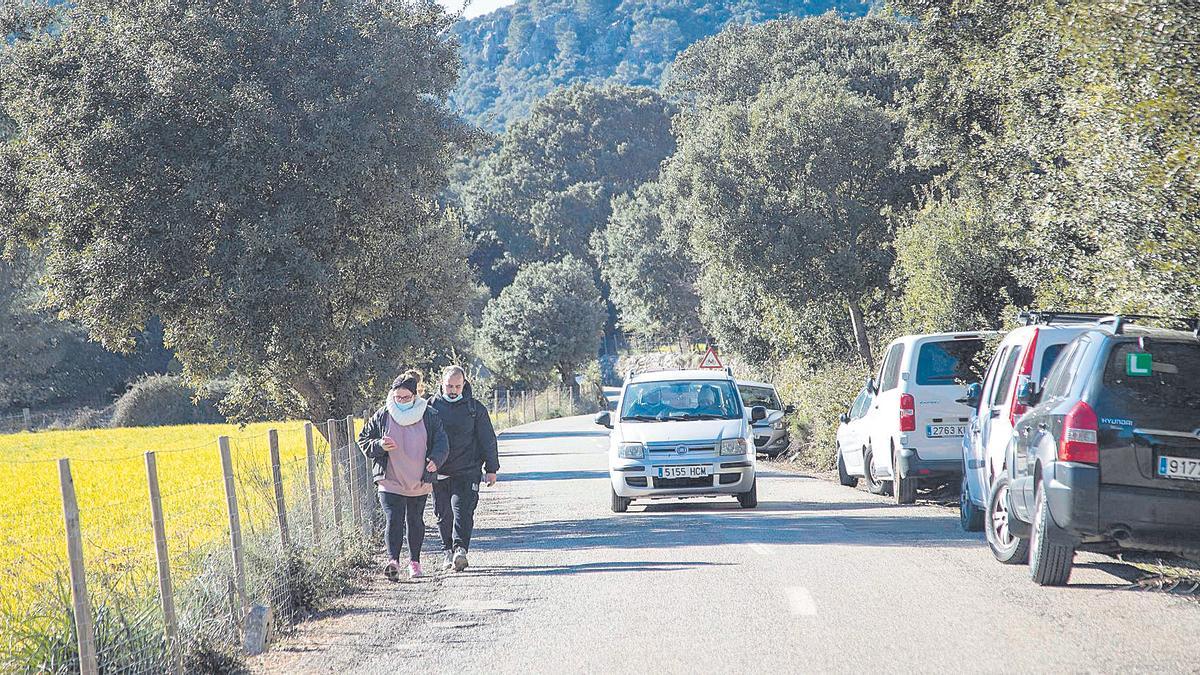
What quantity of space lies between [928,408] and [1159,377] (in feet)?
24.5

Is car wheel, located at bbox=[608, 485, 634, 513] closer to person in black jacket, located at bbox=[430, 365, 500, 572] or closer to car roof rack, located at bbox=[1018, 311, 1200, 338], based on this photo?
person in black jacket, located at bbox=[430, 365, 500, 572]

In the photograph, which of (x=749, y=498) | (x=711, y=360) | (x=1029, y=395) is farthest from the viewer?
(x=711, y=360)

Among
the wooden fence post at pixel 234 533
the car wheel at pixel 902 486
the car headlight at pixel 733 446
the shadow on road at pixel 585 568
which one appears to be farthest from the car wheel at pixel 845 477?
the wooden fence post at pixel 234 533

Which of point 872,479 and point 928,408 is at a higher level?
point 928,408

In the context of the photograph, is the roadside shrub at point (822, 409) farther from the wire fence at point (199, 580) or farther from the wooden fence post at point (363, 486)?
the wire fence at point (199, 580)

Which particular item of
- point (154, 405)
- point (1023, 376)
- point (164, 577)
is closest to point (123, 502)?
point (164, 577)

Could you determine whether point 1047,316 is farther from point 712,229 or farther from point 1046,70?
point 712,229

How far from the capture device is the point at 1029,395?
11000 mm

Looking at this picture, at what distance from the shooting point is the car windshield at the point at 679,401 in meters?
17.5

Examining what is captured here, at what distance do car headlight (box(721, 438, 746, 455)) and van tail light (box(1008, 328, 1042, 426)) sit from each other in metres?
5.22

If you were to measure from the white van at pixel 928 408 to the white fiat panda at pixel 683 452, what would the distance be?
5.78 ft

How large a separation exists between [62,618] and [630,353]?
9128 cm

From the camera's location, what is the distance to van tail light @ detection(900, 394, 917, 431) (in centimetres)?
1656

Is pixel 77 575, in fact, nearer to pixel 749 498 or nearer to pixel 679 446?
pixel 679 446
